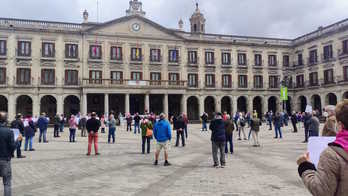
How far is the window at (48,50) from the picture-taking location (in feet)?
130

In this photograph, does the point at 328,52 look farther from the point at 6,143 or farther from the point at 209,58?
the point at 6,143

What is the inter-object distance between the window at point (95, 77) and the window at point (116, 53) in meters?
2.99

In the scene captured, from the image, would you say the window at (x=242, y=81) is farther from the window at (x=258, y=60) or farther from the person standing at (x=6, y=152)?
the person standing at (x=6, y=152)

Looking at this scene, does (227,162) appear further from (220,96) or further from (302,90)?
(302,90)

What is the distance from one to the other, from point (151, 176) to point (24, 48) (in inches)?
1427

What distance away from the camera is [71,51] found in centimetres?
4084

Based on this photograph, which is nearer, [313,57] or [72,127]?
[72,127]

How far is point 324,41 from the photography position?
43125 millimetres

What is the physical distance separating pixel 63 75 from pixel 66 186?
34915 millimetres

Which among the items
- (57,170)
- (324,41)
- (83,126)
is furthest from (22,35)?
(324,41)

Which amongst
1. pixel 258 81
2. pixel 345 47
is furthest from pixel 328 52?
pixel 258 81

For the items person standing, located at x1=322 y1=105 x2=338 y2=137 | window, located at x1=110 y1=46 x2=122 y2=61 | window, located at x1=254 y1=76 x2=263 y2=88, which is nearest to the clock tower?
window, located at x1=110 y1=46 x2=122 y2=61

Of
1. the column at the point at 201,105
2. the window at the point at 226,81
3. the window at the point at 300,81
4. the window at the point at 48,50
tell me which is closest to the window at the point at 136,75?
the column at the point at 201,105

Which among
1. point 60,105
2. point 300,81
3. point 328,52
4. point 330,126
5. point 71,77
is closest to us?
point 330,126
